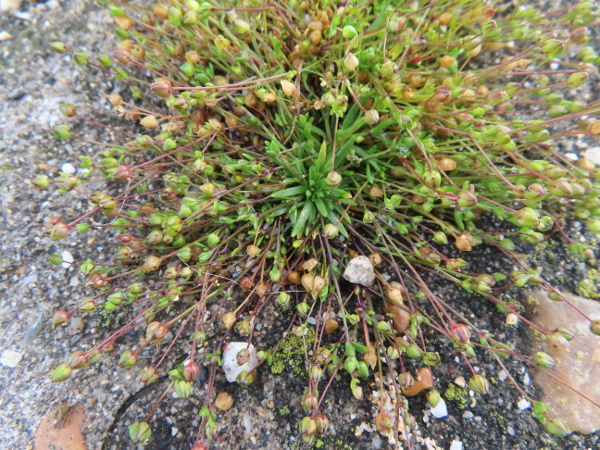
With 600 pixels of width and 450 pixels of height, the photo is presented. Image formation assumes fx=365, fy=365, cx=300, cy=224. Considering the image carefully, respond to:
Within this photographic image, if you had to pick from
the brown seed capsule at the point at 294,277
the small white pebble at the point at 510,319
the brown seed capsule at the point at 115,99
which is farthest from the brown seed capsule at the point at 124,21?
the small white pebble at the point at 510,319

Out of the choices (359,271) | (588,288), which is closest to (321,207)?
(359,271)

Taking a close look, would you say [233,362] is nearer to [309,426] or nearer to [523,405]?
[309,426]

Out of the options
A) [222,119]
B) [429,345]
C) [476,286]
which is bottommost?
[429,345]

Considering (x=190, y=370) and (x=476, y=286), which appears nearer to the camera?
(x=190, y=370)

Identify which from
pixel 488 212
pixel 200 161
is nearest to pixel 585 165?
pixel 488 212

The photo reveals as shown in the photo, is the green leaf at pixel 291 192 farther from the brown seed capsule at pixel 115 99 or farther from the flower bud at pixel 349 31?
the brown seed capsule at pixel 115 99

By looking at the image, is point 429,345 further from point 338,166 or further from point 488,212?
point 338,166
